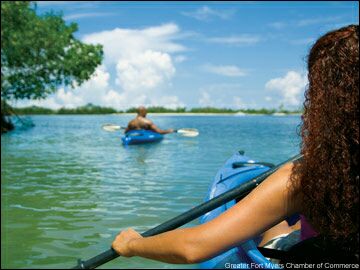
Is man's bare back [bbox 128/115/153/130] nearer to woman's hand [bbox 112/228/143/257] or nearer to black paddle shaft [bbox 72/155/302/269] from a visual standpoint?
black paddle shaft [bbox 72/155/302/269]

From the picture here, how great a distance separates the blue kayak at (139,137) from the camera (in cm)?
1669

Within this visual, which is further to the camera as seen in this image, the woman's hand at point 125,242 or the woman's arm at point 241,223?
the woman's hand at point 125,242

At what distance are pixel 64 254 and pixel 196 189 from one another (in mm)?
3988

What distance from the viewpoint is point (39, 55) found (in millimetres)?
24219

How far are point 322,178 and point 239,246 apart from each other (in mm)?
1227

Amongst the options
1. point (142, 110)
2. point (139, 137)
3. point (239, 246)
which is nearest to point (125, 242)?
point (239, 246)

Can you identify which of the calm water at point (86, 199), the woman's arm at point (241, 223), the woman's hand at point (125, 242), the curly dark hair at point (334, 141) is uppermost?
the curly dark hair at point (334, 141)

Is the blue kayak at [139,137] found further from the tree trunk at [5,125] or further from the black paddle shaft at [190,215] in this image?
the black paddle shaft at [190,215]

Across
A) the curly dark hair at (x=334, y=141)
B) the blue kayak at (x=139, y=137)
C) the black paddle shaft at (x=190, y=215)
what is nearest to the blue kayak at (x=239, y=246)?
the black paddle shaft at (x=190, y=215)

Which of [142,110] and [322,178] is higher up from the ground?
[142,110]

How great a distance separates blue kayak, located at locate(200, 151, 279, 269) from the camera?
2.41 metres

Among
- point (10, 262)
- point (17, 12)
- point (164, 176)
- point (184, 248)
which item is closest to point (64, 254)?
point (10, 262)

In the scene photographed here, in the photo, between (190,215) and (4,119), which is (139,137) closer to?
(4,119)

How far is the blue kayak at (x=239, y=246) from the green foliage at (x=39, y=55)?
18.3 metres
